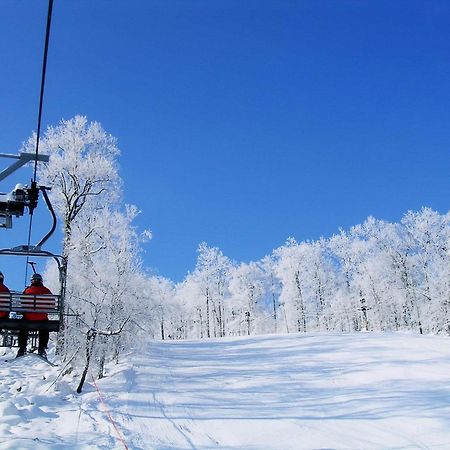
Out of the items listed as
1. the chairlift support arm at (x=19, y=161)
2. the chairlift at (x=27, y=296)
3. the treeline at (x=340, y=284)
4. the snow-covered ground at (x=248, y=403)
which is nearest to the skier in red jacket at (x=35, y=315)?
the chairlift at (x=27, y=296)

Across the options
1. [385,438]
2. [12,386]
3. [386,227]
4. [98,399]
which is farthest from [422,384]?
[386,227]

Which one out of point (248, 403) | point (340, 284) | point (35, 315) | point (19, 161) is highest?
point (340, 284)

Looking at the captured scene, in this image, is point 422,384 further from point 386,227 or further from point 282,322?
point 282,322

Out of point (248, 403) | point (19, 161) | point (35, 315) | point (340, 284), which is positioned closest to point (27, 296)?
point (35, 315)

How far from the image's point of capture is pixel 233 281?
62125mm

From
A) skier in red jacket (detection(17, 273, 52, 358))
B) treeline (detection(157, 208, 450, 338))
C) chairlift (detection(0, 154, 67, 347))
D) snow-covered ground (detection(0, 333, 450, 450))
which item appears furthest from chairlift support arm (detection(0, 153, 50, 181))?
treeline (detection(157, 208, 450, 338))

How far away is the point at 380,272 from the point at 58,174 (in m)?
35.9

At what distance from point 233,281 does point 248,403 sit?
4847 centimetres

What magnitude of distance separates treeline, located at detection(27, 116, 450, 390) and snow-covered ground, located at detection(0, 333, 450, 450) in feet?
6.76

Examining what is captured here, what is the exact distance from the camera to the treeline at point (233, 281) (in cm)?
1845

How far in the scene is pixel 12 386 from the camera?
50.8ft

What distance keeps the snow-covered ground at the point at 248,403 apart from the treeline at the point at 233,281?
2060 mm

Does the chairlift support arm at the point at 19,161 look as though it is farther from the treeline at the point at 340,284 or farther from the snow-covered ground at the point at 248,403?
the treeline at the point at 340,284

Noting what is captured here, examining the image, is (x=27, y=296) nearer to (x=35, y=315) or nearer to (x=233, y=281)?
(x=35, y=315)
